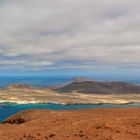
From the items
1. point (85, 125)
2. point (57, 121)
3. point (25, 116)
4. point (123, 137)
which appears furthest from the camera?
point (25, 116)

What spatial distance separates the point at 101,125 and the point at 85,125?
121 centimetres

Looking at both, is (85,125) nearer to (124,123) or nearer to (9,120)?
(124,123)

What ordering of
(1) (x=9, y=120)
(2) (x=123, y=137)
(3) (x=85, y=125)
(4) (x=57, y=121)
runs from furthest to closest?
(1) (x=9, y=120) < (4) (x=57, y=121) < (3) (x=85, y=125) < (2) (x=123, y=137)

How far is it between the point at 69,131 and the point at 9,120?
16.6 meters

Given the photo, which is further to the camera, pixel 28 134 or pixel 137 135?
pixel 28 134

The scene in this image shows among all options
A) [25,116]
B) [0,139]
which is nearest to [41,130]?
[0,139]

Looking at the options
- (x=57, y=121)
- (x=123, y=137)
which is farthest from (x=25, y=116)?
(x=123, y=137)

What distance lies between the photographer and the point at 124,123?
23984mm

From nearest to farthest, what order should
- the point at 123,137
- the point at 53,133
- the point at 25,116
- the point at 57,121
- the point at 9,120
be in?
1. the point at 123,137
2. the point at 53,133
3. the point at 57,121
4. the point at 25,116
5. the point at 9,120

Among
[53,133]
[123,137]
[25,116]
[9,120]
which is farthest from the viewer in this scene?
[9,120]

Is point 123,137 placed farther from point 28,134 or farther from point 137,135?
point 28,134

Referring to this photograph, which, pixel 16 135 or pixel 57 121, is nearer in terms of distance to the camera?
pixel 16 135

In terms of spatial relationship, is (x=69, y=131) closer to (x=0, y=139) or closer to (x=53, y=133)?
(x=53, y=133)

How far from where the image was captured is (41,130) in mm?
23734
